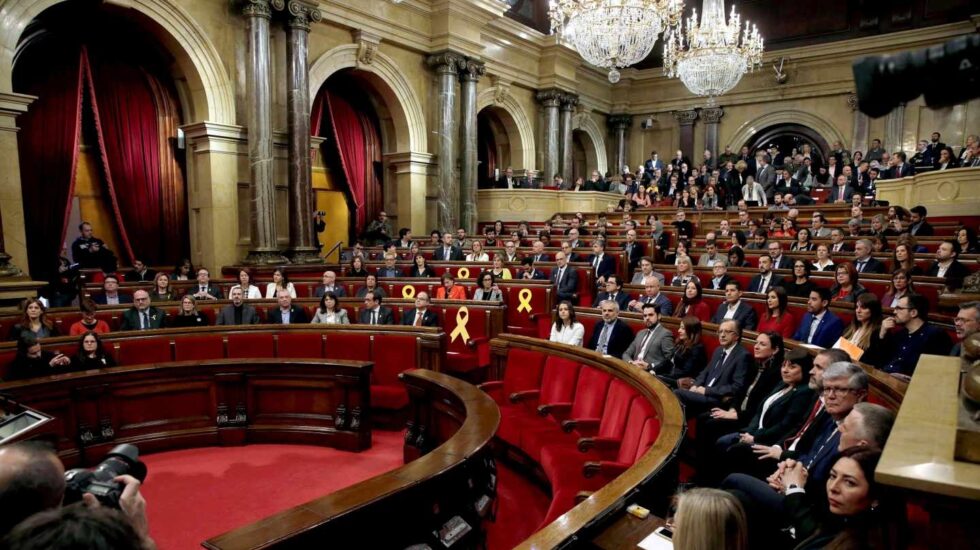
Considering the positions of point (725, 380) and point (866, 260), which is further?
point (866, 260)

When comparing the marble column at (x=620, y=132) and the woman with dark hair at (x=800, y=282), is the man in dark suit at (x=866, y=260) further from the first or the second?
the marble column at (x=620, y=132)

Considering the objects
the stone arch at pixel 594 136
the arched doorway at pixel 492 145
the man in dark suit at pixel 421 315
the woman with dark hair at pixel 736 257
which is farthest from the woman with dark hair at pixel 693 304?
the stone arch at pixel 594 136

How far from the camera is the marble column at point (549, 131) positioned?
49.5 ft

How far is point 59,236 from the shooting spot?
816 centimetres

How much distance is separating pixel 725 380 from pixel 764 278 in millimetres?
2677

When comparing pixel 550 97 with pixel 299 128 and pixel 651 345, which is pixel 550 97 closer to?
pixel 299 128

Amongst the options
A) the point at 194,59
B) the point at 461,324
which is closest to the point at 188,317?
the point at 461,324

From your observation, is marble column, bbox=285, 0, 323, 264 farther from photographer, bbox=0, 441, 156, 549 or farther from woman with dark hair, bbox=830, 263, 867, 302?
photographer, bbox=0, 441, 156, 549

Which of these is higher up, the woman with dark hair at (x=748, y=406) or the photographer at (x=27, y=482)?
the photographer at (x=27, y=482)

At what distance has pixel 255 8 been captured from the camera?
842 cm

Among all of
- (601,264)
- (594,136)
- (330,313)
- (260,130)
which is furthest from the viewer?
(594,136)

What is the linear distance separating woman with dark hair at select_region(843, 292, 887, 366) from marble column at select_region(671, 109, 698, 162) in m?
14.3

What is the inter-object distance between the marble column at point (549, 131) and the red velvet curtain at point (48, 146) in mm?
10060

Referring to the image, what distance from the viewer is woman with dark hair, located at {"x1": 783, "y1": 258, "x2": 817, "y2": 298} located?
5.39 m
